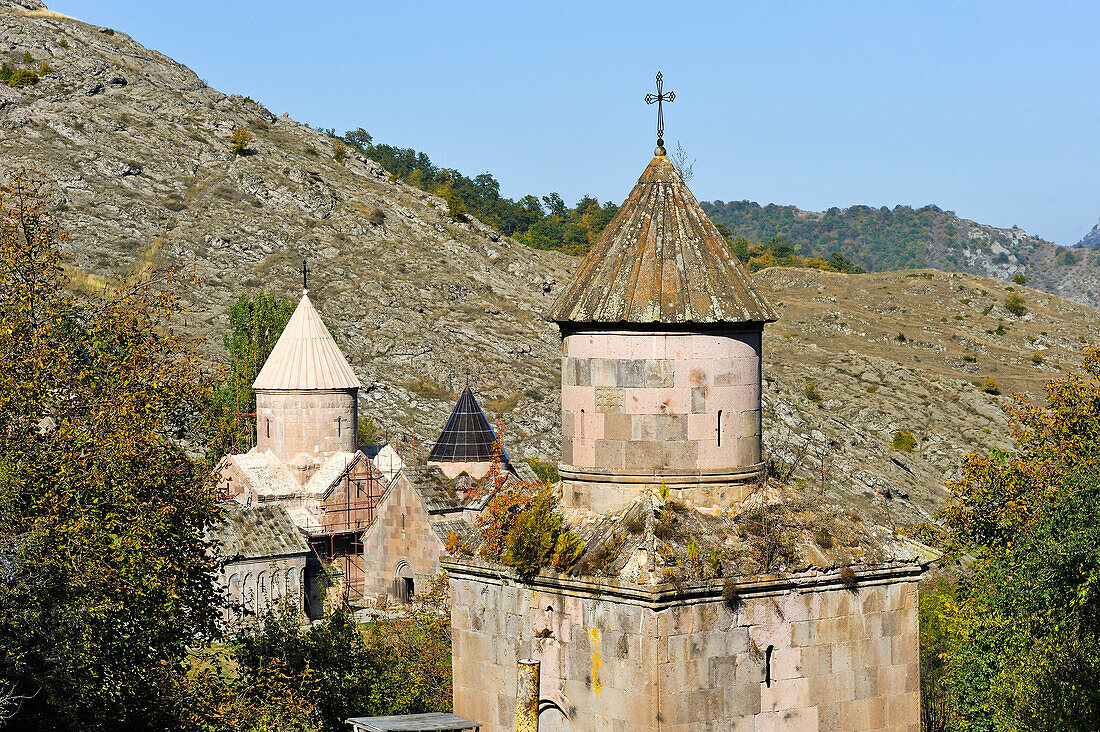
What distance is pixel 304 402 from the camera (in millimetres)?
43500

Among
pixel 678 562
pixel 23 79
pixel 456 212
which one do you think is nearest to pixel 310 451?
pixel 678 562

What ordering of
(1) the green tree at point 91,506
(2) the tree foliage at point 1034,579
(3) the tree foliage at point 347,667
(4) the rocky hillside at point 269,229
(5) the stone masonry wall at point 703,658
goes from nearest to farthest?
(5) the stone masonry wall at point 703,658
(1) the green tree at point 91,506
(2) the tree foliage at point 1034,579
(3) the tree foliage at point 347,667
(4) the rocky hillside at point 269,229

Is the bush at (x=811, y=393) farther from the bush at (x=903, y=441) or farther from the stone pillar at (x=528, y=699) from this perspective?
the stone pillar at (x=528, y=699)

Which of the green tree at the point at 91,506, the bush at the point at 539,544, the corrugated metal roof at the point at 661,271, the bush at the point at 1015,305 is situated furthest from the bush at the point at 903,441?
the bush at the point at 539,544

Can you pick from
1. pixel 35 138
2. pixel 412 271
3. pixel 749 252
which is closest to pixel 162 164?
pixel 35 138

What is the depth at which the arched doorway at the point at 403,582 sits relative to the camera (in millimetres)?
35531

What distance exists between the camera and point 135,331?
15672mm

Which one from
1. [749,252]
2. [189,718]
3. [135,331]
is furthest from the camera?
[749,252]

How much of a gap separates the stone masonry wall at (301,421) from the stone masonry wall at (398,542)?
827 cm

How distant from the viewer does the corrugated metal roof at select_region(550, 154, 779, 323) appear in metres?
12.1

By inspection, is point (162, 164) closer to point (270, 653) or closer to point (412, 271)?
point (412, 271)

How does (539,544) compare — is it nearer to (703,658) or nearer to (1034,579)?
(703,658)

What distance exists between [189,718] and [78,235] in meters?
66.6

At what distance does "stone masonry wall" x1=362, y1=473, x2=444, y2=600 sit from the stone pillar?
74.5ft
